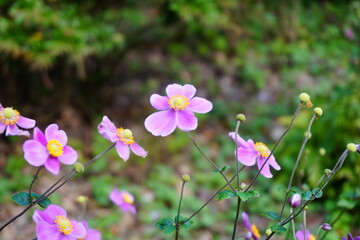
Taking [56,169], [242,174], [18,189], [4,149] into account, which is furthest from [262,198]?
[56,169]

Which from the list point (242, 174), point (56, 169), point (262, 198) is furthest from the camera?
point (242, 174)

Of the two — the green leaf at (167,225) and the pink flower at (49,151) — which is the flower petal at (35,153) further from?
the green leaf at (167,225)

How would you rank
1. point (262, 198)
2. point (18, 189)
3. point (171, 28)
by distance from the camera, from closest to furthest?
1. point (18, 189)
2. point (262, 198)
3. point (171, 28)

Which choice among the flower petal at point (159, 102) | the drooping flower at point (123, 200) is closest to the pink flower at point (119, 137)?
the flower petal at point (159, 102)

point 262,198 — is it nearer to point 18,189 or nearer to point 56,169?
point 18,189

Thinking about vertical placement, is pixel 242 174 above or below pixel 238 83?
below

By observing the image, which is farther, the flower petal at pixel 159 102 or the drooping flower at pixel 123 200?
the drooping flower at pixel 123 200
